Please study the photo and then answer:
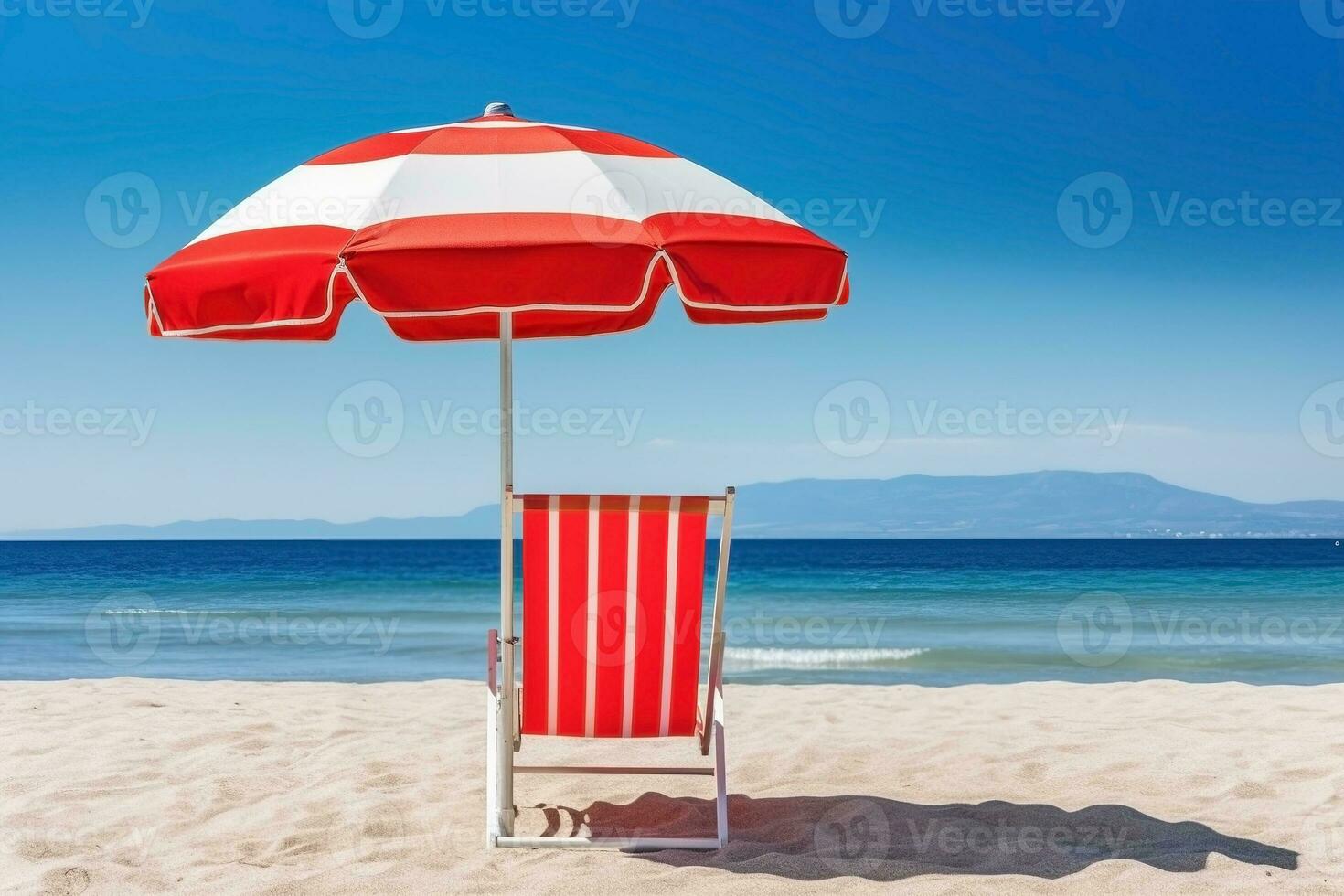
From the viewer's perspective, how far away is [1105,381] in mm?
30062

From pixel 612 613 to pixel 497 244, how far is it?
49.8 inches

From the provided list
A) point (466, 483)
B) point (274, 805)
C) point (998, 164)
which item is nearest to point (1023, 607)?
point (998, 164)

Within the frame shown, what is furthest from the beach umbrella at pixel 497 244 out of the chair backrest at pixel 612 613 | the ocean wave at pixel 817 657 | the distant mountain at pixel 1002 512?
the distant mountain at pixel 1002 512

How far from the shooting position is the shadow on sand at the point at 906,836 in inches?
121

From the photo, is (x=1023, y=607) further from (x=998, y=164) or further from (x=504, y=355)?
(x=504, y=355)

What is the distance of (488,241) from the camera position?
2.57 meters

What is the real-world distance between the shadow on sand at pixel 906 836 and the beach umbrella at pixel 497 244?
2.09ft

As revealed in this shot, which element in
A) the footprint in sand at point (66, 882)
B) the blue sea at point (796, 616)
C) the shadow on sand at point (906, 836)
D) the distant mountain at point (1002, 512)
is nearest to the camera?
the footprint in sand at point (66, 882)

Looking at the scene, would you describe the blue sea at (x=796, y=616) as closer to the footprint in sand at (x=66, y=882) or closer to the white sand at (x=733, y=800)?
the white sand at (x=733, y=800)

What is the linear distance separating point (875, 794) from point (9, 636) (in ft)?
46.0

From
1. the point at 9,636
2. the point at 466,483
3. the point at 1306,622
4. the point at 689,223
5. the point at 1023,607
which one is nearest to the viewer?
the point at 689,223

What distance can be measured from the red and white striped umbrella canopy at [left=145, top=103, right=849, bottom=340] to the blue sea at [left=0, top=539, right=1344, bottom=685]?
22.0ft

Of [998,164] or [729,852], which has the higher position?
[998,164]

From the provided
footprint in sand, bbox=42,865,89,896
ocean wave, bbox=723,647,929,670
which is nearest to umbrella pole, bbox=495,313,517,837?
footprint in sand, bbox=42,865,89,896
